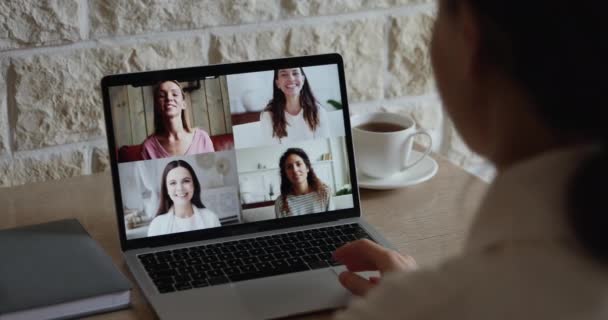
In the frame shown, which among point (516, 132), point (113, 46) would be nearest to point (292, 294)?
point (516, 132)

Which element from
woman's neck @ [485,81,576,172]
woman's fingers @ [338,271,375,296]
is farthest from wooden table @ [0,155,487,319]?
woman's neck @ [485,81,576,172]

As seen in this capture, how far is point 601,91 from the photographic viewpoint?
543mm

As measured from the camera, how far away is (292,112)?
117cm

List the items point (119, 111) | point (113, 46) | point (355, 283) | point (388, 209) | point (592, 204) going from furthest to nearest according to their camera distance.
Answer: point (113, 46) → point (388, 209) → point (119, 111) → point (355, 283) → point (592, 204)

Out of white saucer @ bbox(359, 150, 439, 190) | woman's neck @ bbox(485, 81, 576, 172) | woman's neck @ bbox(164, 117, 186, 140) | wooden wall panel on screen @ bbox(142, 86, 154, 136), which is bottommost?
white saucer @ bbox(359, 150, 439, 190)

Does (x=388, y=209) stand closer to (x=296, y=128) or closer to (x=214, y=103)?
(x=296, y=128)

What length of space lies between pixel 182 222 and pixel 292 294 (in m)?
0.21

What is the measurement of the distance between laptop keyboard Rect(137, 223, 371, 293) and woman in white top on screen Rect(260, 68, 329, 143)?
13 centimetres

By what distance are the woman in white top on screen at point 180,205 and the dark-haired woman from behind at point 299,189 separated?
0.32 feet

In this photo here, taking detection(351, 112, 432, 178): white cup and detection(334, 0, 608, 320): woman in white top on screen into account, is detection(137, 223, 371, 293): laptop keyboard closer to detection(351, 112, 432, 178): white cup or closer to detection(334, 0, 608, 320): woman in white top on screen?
detection(351, 112, 432, 178): white cup

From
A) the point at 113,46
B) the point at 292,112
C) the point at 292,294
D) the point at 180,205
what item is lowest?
the point at 292,294

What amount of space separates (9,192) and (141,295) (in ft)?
1.29

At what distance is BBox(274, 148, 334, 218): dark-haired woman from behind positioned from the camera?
115 cm

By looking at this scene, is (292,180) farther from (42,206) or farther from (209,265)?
(42,206)
